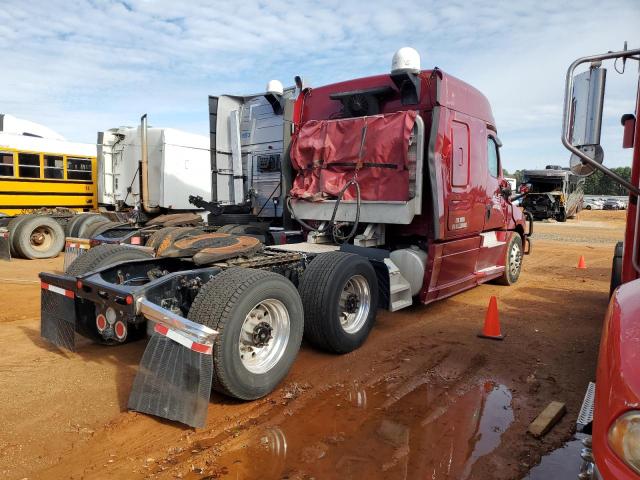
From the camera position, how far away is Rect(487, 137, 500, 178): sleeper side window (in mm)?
7102

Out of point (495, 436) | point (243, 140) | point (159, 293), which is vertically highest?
point (243, 140)

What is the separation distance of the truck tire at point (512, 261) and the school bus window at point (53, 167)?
11788 millimetres

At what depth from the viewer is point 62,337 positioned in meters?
4.23

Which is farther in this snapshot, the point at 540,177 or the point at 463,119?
the point at 540,177

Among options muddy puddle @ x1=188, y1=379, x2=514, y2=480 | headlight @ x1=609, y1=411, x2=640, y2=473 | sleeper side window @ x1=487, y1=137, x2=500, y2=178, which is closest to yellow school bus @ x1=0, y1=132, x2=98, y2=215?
sleeper side window @ x1=487, y1=137, x2=500, y2=178

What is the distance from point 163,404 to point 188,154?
998 centimetres

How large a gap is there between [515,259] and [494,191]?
6.46ft

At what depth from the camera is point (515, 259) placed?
8.66 meters

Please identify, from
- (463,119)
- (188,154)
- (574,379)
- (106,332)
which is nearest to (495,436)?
(574,379)

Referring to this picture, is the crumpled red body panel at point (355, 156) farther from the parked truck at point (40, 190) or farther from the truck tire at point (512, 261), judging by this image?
the parked truck at point (40, 190)

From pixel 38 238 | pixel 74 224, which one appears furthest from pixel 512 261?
pixel 38 238

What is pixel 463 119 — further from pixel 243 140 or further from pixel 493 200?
pixel 243 140

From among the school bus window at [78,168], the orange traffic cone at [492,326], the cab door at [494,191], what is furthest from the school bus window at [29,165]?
the orange traffic cone at [492,326]

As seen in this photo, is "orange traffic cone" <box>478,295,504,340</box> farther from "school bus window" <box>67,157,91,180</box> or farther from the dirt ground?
"school bus window" <box>67,157,91,180</box>
